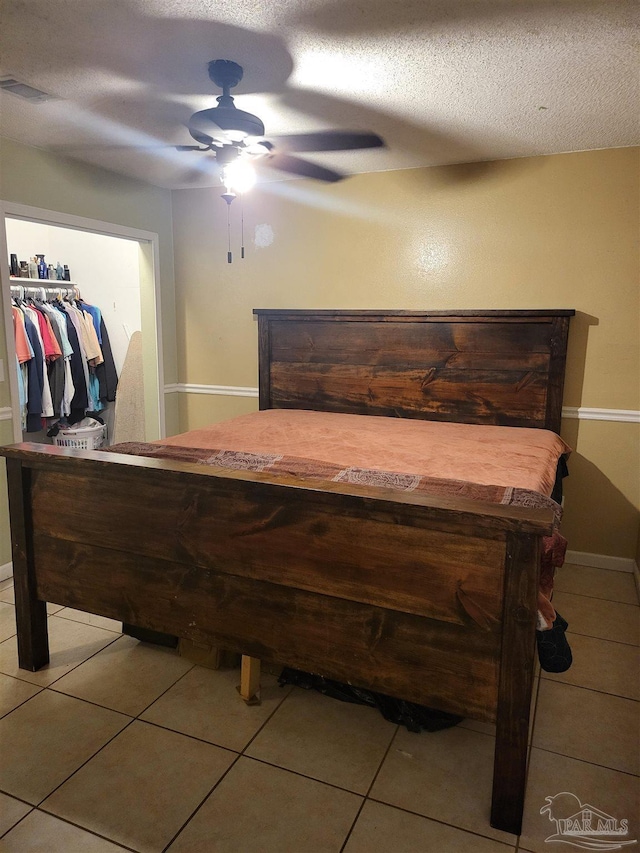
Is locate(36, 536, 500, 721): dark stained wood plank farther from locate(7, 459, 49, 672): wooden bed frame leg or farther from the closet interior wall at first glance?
the closet interior wall

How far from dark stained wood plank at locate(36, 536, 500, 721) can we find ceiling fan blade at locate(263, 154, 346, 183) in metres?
2.32

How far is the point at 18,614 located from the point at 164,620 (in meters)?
0.65

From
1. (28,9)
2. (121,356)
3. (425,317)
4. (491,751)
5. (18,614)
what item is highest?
(28,9)

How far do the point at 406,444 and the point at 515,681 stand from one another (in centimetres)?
133

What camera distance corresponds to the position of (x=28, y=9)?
1.70m

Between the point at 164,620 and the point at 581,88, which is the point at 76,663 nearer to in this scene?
the point at 164,620

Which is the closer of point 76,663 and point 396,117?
point 76,663

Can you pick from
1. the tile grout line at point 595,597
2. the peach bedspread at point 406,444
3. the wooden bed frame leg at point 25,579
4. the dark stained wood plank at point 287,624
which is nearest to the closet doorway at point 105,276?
the peach bedspread at point 406,444

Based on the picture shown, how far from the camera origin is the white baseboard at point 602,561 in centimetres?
318

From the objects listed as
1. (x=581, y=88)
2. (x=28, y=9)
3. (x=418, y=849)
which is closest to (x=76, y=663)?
(x=418, y=849)

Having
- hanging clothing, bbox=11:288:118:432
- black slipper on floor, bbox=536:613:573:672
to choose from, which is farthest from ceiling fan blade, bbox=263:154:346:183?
black slipper on floor, bbox=536:613:573:672
